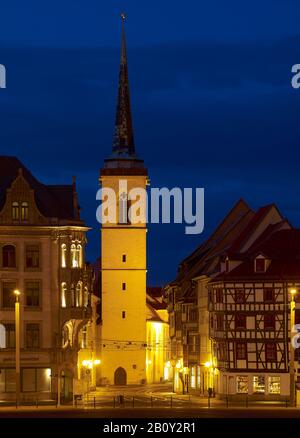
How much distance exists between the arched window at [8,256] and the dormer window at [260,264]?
19.1 metres

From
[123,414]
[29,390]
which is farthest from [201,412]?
[29,390]

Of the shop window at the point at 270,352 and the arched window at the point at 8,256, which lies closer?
the arched window at the point at 8,256

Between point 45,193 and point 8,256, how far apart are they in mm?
6815

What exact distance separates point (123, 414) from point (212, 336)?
38095 mm

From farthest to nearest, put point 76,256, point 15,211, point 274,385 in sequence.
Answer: point 76,256, point 15,211, point 274,385

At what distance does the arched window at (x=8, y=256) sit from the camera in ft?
523

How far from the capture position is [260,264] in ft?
527

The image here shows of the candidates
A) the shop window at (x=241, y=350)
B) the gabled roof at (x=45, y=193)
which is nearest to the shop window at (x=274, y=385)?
the shop window at (x=241, y=350)

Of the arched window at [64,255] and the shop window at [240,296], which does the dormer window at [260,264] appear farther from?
the arched window at [64,255]

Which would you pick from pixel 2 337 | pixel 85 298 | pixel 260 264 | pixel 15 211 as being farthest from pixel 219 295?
pixel 2 337

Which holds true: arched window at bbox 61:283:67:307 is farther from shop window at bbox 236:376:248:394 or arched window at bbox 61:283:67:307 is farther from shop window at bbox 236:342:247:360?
shop window at bbox 236:376:248:394

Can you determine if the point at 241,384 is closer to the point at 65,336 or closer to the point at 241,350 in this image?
the point at 241,350

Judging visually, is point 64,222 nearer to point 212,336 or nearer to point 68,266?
point 68,266
